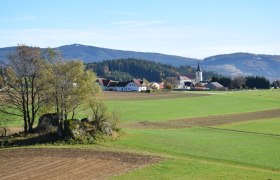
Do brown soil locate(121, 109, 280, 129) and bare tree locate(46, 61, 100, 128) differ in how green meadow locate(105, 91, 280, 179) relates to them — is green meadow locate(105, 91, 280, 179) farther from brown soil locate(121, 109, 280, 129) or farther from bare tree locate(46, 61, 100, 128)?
bare tree locate(46, 61, 100, 128)

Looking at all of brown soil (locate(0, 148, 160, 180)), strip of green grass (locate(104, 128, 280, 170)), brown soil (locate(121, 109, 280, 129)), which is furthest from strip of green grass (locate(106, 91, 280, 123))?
brown soil (locate(0, 148, 160, 180))

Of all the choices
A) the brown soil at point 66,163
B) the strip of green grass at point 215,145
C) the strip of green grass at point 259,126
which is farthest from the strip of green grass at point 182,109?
the brown soil at point 66,163

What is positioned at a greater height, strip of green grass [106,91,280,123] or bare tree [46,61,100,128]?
bare tree [46,61,100,128]

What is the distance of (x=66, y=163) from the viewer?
35156 mm

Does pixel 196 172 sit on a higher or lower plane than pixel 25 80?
lower

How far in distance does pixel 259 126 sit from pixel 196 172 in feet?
111

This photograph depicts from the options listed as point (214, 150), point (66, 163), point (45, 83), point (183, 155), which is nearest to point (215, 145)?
point (214, 150)

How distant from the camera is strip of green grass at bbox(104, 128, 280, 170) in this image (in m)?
38.2

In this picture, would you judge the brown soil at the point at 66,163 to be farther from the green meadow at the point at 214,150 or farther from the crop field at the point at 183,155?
the green meadow at the point at 214,150

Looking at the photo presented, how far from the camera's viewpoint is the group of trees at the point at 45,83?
5012 cm

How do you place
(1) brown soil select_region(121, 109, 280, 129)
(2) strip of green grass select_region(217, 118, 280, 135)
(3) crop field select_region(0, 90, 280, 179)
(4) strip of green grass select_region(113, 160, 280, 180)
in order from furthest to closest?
(1) brown soil select_region(121, 109, 280, 129) < (2) strip of green grass select_region(217, 118, 280, 135) < (3) crop field select_region(0, 90, 280, 179) < (4) strip of green grass select_region(113, 160, 280, 180)

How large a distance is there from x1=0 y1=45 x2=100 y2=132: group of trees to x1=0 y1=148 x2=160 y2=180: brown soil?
400 inches

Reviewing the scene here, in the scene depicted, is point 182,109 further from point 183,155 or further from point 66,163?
point 66,163

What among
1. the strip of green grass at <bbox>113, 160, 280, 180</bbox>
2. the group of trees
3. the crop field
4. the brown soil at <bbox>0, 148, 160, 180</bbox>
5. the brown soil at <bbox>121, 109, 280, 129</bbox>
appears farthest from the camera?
the brown soil at <bbox>121, 109, 280, 129</bbox>
